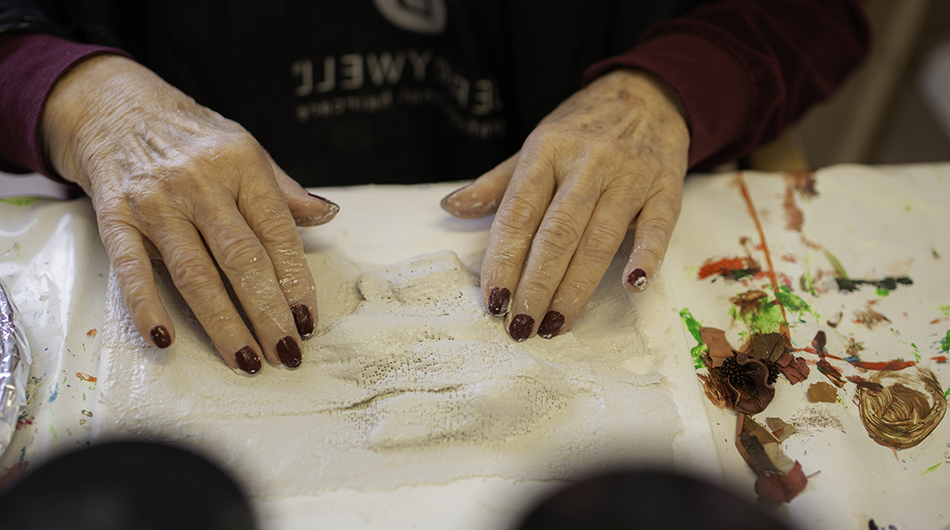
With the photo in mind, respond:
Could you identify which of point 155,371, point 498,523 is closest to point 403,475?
point 498,523

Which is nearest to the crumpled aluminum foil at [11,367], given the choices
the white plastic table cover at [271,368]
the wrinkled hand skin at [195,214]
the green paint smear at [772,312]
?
the white plastic table cover at [271,368]

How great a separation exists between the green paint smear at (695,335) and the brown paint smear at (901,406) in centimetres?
21

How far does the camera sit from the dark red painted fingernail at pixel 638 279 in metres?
0.77

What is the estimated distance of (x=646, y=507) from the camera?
0.43 metres

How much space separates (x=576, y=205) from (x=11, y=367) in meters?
0.73

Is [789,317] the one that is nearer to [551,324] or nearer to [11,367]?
[551,324]

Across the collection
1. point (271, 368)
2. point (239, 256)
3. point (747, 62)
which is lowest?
point (271, 368)

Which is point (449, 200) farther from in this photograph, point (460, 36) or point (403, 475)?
point (460, 36)

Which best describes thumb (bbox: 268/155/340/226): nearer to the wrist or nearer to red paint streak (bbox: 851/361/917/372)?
the wrist

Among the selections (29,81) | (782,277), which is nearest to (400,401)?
(782,277)

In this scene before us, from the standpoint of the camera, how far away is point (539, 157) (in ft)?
2.84

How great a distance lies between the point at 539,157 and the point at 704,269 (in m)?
0.33

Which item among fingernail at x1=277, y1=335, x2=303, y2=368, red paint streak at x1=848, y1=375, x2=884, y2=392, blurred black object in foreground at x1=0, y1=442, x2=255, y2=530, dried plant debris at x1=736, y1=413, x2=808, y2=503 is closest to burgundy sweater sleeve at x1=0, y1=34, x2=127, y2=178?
fingernail at x1=277, y1=335, x2=303, y2=368

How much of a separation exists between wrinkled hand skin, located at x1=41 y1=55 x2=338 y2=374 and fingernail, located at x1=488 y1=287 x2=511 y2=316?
0.78 feet
